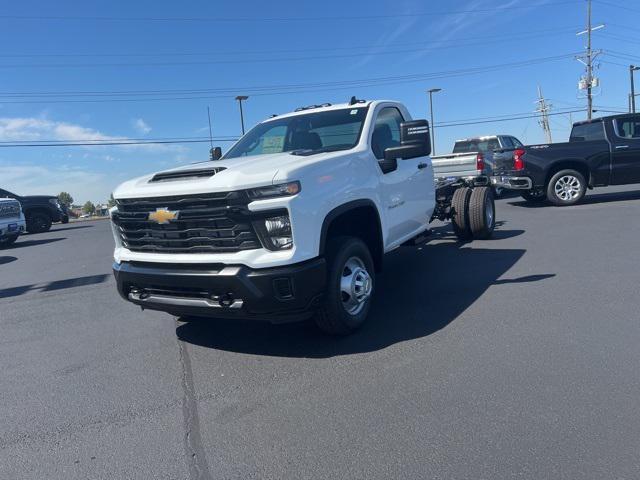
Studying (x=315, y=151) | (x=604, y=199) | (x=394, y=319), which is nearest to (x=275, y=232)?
(x=315, y=151)

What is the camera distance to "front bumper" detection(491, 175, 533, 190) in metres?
11.7

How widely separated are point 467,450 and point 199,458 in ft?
4.83

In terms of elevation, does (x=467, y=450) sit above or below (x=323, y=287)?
below

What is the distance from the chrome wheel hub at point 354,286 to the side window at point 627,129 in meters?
10.2

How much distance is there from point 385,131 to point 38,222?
59.6 feet

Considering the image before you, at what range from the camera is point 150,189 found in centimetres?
386

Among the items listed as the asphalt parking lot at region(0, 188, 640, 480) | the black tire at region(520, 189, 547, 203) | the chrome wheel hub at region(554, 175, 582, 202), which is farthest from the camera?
the black tire at region(520, 189, 547, 203)

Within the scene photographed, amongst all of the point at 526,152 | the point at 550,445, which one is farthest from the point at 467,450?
the point at 526,152

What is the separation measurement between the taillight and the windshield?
784 centimetres

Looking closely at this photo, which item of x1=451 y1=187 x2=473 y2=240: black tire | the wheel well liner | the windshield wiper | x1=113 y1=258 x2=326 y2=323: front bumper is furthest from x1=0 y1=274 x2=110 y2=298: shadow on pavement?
x1=451 y1=187 x2=473 y2=240: black tire

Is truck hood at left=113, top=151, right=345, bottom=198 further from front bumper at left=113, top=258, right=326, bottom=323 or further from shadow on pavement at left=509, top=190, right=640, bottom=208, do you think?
shadow on pavement at left=509, top=190, right=640, bottom=208

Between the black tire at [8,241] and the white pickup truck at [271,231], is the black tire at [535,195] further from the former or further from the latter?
the black tire at [8,241]

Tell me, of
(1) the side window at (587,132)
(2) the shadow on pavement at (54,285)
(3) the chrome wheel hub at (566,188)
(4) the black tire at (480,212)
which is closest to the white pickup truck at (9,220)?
(2) the shadow on pavement at (54,285)

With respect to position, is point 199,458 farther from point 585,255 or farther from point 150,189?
point 585,255
